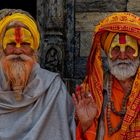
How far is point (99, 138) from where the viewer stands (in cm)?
396

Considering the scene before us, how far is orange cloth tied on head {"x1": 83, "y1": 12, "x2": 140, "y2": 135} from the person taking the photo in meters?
3.91

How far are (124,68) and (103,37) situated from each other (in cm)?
29

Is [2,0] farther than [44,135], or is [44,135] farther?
A: [2,0]

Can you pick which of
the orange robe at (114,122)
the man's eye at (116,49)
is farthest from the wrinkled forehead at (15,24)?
the orange robe at (114,122)

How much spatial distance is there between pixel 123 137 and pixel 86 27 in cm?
175

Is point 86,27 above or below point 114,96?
above

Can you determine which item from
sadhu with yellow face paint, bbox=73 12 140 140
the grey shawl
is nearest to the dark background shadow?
the grey shawl

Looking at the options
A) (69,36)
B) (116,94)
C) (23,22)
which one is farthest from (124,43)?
(69,36)

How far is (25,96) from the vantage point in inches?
159

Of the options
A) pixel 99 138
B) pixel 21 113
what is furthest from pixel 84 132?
pixel 21 113

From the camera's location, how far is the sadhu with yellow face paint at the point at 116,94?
3900 mm

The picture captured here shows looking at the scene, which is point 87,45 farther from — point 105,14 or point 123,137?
point 123,137

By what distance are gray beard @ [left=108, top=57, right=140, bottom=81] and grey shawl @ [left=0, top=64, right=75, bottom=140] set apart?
46cm

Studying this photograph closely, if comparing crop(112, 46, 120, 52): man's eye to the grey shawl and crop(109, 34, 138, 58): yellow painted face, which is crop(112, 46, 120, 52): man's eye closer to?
crop(109, 34, 138, 58): yellow painted face
